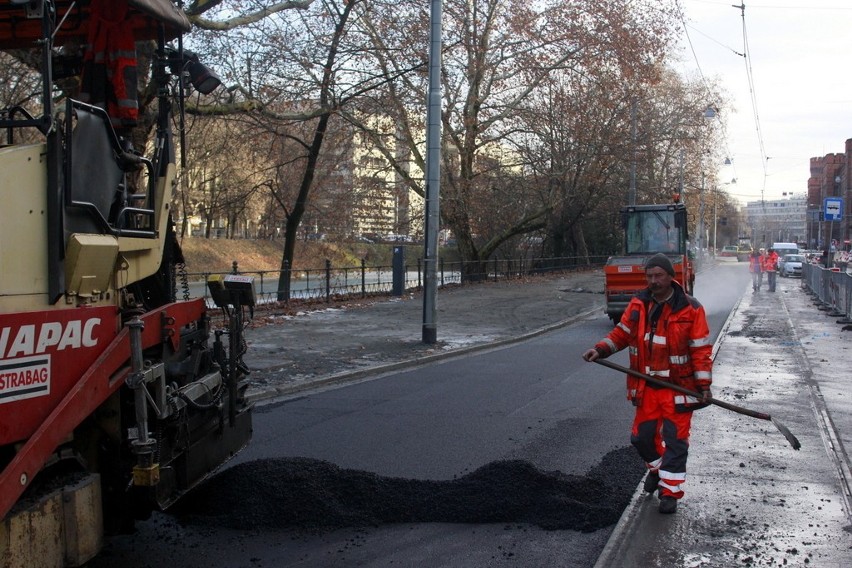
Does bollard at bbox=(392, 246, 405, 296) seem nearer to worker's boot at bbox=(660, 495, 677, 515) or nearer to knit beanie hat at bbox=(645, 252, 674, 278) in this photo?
knit beanie hat at bbox=(645, 252, 674, 278)

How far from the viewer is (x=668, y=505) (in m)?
5.64

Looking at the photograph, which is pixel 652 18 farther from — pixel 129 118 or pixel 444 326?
pixel 129 118

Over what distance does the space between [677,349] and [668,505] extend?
1068 millimetres

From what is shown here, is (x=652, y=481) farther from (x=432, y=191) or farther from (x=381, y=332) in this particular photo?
(x=381, y=332)

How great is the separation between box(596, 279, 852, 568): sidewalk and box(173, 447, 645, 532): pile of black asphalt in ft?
1.29

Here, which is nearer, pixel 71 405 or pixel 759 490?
pixel 71 405

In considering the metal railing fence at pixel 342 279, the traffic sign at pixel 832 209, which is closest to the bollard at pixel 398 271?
the metal railing fence at pixel 342 279

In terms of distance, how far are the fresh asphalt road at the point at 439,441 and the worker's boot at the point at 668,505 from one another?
0.48 metres

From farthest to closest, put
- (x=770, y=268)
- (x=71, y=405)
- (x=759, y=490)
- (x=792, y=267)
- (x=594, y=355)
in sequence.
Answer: (x=792, y=267) < (x=770, y=268) < (x=759, y=490) < (x=594, y=355) < (x=71, y=405)

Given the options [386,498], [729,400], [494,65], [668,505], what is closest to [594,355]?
[668,505]

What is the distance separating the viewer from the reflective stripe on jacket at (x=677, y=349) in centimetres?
564

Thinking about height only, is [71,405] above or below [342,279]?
above

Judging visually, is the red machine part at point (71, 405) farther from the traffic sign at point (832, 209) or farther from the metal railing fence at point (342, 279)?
the traffic sign at point (832, 209)

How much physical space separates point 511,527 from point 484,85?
93.1ft
